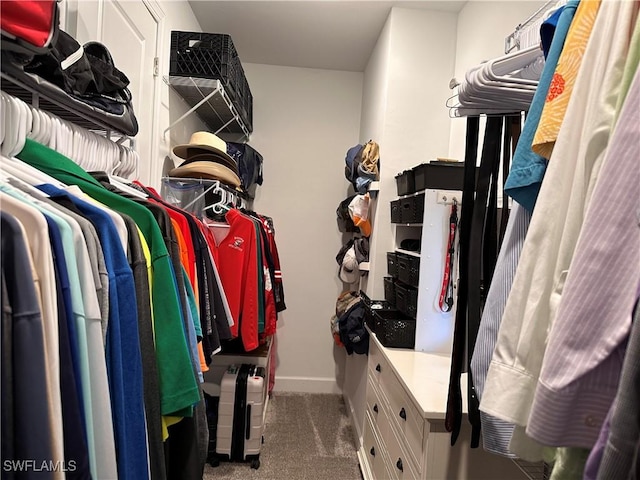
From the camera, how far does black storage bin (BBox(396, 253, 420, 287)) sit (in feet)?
→ 6.23

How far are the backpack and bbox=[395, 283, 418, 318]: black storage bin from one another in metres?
1.67

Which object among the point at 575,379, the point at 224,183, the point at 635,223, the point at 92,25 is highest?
the point at 92,25

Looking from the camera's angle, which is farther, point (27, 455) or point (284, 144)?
point (284, 144)

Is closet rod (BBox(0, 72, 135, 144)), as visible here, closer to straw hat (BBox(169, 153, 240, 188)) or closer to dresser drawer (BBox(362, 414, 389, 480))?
straw hat (BBox(169, 153, 240, 188))

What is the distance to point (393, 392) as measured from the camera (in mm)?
1672

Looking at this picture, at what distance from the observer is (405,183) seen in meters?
2.13

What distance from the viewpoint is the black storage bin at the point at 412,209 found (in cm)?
189

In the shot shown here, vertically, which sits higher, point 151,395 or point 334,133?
point 334,133

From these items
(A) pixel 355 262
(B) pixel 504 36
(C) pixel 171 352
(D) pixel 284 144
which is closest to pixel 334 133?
(D) pixel 284 144

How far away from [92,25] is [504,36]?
171cm

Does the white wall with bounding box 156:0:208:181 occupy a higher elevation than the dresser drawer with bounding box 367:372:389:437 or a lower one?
higher

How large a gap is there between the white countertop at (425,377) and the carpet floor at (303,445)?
879 mm

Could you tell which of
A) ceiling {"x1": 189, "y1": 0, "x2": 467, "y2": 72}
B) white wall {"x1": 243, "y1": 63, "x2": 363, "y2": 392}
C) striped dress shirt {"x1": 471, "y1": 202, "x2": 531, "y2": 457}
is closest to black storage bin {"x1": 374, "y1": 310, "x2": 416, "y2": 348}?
striped dress shirt {"x1": 471, "y1": 202, "x2": 531, "y2": 457}

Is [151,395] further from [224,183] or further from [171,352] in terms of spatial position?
[224,183]
